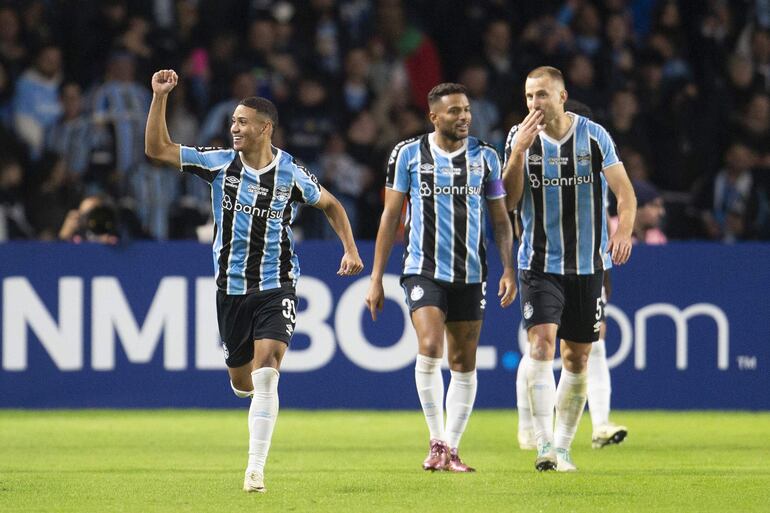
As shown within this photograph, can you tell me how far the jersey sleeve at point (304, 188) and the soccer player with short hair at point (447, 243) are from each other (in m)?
0.65

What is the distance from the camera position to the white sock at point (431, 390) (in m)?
8.95

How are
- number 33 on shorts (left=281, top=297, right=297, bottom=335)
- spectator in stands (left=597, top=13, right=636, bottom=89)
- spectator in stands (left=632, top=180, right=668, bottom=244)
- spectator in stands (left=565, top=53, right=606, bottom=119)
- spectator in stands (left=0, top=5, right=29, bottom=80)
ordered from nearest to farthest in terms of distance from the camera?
number 33 on shorts (left=281, top=297, right=297, bottom=335)
spectator in stands (left=632, top=180, right=668, bottom=244)
spectator in stands (left=0, top=5, right=29, bottom=80)
spectator in stands (left=565, top=53, right=606, bottom=119)
spectator in stands (left=597, top=13, right=636, bottom=89)

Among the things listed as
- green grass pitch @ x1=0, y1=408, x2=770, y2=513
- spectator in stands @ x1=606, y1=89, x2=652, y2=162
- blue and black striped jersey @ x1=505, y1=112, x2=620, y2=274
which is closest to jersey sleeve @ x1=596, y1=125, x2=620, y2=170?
blue and black striped jersey @ x1=505, y1=112, x2=620, y2=274

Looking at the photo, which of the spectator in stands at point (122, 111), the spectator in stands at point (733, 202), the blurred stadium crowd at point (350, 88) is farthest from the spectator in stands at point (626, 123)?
the spectator in stands at point (122, 111)

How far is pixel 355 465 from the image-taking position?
938 cm

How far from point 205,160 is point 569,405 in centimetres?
260

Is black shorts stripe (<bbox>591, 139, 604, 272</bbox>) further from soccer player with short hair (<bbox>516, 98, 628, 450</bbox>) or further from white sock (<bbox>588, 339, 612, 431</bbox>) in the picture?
white sock (<bbox>588, 339, 612, 431</bbox>)

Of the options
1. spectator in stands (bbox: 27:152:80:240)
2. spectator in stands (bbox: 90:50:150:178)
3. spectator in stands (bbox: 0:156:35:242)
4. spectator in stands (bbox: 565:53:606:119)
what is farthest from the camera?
spectator in stands (bbox: 565:53:606:119)

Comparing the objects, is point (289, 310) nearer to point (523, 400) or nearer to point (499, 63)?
point (523, 400)

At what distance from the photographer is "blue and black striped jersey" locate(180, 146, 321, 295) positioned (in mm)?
8391

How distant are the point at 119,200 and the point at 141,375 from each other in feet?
7.34

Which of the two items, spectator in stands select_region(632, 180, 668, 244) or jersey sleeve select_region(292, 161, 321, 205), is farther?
spectator in stands select_region(632, 180, 668, 244)

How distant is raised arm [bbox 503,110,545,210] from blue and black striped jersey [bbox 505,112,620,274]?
0.44 ft

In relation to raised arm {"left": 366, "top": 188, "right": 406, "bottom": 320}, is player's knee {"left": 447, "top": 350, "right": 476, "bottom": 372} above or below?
below
